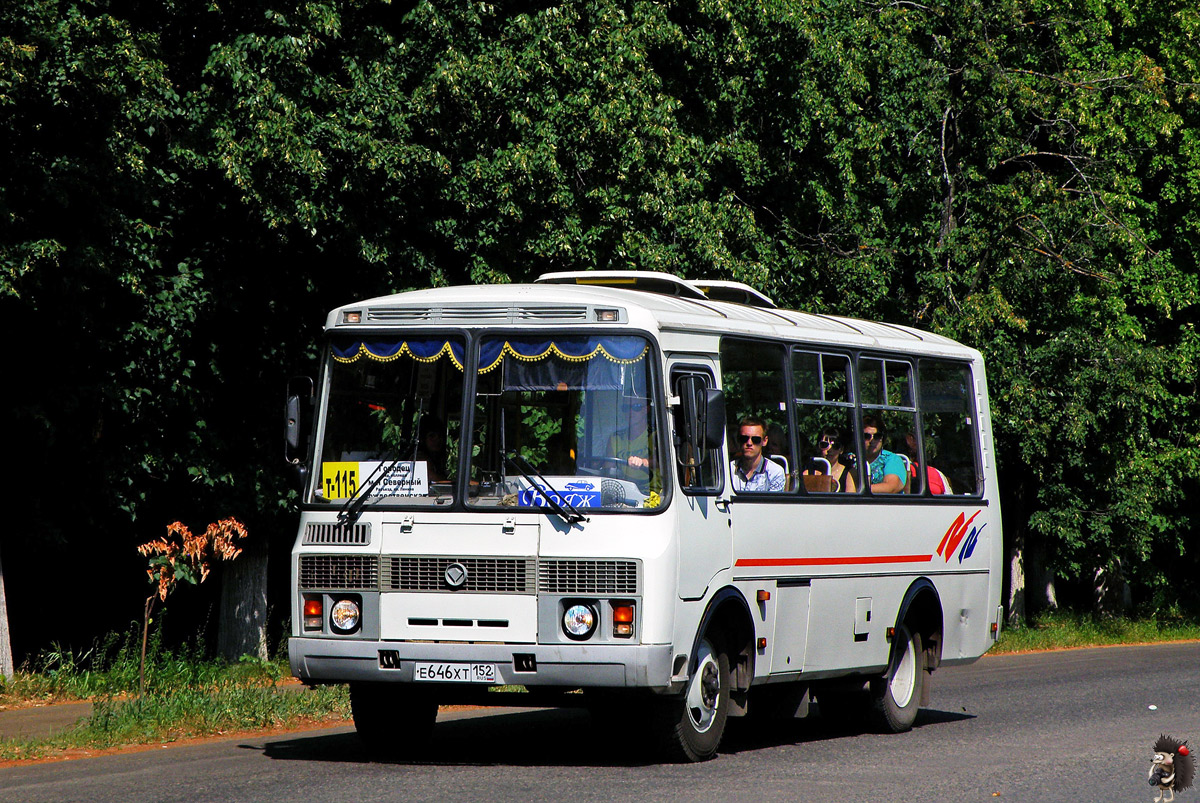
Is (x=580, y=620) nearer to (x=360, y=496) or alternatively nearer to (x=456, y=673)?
(x=456, y=673)

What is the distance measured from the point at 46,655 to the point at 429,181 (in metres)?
6.87

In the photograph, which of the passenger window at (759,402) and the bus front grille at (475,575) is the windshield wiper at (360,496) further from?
the passenger window at (759,402)

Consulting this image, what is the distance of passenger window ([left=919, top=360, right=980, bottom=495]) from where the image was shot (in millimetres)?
14164

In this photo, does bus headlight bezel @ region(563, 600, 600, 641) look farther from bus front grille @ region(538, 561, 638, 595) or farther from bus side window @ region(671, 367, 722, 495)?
bus side window @ region(671, 367, 722, 495)

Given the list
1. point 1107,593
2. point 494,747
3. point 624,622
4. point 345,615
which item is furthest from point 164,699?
point 1107,593

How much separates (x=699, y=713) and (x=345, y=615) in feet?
7.67

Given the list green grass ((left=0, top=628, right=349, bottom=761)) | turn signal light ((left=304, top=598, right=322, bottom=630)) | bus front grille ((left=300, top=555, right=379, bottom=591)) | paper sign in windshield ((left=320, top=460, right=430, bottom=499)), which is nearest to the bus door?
paper sign in windshield ((left=320, top=460, right=430, bottom=499))

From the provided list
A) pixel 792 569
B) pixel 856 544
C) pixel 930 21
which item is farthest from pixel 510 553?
pixel 930 21

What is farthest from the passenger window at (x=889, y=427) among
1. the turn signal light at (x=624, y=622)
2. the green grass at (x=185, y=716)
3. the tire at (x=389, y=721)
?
the green grass at (x=185, y=716)

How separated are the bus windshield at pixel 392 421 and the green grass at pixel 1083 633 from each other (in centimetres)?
1741

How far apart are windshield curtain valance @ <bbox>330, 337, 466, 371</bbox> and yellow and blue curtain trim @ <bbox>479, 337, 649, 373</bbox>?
19 cm

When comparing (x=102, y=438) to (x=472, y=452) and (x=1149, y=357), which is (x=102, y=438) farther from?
(x=1149, y=357)

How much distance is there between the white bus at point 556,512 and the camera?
9984 mm

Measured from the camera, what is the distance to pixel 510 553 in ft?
33.0
